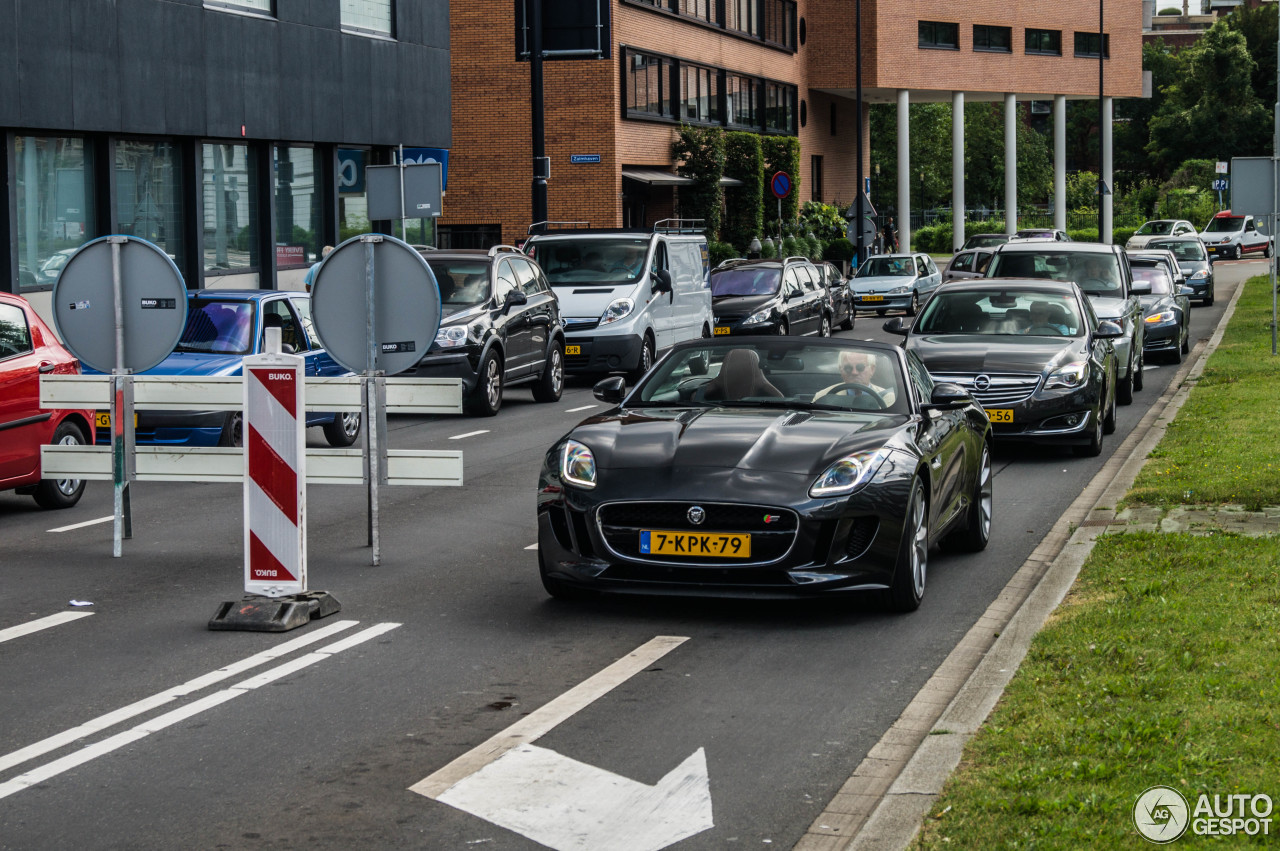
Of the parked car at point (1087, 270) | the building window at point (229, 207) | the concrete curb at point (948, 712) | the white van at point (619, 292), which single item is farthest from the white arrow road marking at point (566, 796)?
the building window at point (229, 207)

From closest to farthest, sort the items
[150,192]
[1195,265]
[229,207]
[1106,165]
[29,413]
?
[29,413], [150,192], [229,207], [1195,265], [1106,165]

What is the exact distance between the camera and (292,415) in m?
8.34

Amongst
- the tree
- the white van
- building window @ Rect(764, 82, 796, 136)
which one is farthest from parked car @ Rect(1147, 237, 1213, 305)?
the tree

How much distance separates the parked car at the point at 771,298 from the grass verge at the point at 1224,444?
8.15 meters

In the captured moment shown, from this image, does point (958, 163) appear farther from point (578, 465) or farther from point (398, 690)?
point (398, 690)

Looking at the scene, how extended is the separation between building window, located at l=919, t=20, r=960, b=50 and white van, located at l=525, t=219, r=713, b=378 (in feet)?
150

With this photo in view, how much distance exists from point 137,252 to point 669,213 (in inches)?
1477

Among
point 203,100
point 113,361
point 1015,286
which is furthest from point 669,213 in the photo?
point 113,361

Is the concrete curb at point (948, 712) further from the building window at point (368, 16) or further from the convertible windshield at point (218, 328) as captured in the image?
the building window at point (368, 16)

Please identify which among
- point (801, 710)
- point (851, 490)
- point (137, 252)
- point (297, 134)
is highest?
point (297, 134)

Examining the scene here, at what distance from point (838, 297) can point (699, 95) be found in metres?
16.9

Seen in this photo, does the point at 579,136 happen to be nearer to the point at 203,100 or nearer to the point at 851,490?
the point at 203,100

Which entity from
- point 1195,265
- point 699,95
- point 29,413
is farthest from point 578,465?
Result: point 699,95

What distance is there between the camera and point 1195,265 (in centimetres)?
4547
